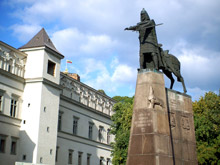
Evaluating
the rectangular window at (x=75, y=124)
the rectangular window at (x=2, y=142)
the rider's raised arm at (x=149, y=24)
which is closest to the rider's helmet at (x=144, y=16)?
the rider's raised arm at (x=149, y=24)

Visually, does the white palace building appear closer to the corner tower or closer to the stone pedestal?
the corner tower

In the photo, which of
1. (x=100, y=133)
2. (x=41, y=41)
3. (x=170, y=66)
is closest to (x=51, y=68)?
(x=41, y=41)

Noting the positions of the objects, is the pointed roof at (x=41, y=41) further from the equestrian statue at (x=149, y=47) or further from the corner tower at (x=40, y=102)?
the equestrian statue at (x=149, y=47)

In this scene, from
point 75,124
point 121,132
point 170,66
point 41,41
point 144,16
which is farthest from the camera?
point 75,124

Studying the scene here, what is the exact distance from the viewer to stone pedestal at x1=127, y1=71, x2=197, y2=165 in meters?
13.5

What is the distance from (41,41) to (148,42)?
2334cm

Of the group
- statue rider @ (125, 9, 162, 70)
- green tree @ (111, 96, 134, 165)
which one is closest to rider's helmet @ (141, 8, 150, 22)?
statue rider @ (125, 9, 162, 70)

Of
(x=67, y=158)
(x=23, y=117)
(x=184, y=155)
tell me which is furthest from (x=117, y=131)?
(x=184, y=155)

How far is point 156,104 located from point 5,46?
2296 centimetres

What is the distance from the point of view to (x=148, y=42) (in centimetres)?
1574

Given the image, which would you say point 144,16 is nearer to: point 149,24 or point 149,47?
point 149,24

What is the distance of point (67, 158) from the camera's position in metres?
41.2

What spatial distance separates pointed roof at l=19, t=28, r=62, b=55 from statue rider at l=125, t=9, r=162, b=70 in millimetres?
21583

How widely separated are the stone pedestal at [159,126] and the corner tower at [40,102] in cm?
2051
